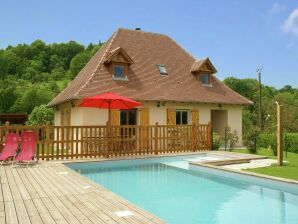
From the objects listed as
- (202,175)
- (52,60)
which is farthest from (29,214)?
(52,60)

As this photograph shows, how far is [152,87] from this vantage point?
19078 millimetres

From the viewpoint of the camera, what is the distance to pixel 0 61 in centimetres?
4744

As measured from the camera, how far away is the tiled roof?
1789cm

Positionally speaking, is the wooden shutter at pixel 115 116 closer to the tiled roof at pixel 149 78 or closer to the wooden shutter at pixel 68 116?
the tiled roof at pixel 149 78

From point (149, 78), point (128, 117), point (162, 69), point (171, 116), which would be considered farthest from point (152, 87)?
point (162, 69)

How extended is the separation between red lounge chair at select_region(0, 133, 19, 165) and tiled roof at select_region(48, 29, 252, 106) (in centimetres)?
530

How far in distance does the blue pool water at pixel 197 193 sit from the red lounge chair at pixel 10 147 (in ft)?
7.25

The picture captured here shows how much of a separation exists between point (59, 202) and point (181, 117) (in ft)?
49.2

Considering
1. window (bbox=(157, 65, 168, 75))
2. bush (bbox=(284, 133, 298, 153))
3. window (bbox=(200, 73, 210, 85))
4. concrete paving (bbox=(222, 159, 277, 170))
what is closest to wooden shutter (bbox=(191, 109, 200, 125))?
window (bbox=(200, 73, 210, 85))

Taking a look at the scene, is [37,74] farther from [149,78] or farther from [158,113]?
[158,113]

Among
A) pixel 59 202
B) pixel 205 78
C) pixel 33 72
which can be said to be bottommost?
pixel 59 202

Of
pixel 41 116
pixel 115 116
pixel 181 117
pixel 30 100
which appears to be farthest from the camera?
pixel 30 100

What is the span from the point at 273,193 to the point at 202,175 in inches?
119

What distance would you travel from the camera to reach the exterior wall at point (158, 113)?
660 inches
